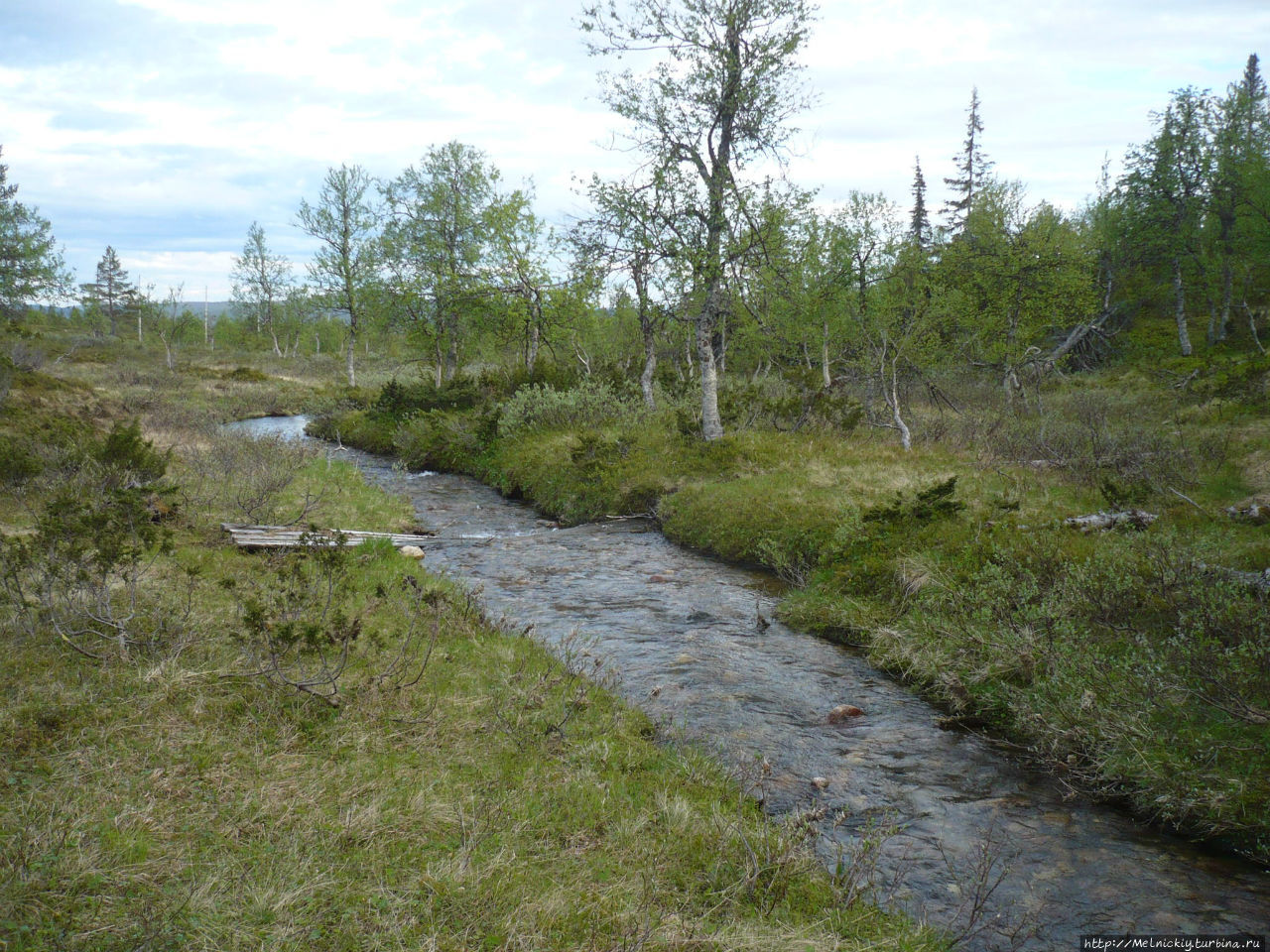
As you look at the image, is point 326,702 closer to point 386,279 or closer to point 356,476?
point 356,476

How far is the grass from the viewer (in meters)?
3.22

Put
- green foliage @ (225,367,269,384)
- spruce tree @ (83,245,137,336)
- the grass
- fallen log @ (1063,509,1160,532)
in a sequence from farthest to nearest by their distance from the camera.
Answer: spruce tree @ (83,245,137,336), green foliage @ (225,367,269,384), fallen log @ (1063,509,1160,532), the grass

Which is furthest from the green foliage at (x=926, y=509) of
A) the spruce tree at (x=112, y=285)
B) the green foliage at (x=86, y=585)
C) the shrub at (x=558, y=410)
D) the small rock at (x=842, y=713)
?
the spruce tree at (x=112, y=285)

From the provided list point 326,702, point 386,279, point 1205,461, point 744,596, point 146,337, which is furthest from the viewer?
point 146,337

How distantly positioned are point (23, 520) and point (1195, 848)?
556 inches

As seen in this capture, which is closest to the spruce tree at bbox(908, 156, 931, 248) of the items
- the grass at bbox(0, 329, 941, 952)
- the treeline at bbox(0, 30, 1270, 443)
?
the treeline at bbox(0, 30, 1270, 443)

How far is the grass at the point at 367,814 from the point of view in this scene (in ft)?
10.6

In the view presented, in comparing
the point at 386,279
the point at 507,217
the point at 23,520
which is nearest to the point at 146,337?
the point at 386,279

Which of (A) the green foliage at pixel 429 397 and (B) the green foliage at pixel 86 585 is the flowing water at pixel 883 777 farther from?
(A) the green foliage at pixel 429 397

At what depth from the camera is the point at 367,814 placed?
4.06 metres

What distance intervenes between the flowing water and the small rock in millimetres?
79

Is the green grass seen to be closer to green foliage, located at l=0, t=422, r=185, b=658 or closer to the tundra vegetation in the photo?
the tundra vegetation

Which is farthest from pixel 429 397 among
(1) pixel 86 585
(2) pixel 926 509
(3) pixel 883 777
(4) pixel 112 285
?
(4) pixel 112 285

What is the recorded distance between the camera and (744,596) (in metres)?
10.6
